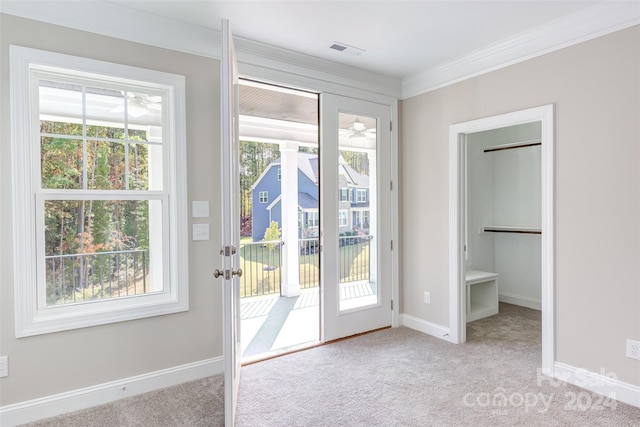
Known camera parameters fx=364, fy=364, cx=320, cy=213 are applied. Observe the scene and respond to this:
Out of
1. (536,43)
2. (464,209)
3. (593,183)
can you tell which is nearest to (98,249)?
(464,209)

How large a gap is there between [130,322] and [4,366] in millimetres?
669

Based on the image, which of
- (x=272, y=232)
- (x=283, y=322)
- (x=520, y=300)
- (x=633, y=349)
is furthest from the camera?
(x=272, y=232)

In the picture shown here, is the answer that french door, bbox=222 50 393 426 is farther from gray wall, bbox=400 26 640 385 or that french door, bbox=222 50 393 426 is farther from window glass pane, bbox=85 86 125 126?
window glass pane, bbox=85 86 125 126

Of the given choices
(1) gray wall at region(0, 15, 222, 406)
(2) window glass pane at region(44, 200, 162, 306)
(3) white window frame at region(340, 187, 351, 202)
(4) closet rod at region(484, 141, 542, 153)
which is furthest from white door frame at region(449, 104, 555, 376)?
(2) window glass pane at region(44, 200, 162, 306)

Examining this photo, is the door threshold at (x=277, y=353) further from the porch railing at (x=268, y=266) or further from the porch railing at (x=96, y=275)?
the porch railing at (x=268, y=266)

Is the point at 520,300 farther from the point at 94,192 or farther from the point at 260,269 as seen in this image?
the point at 94,192

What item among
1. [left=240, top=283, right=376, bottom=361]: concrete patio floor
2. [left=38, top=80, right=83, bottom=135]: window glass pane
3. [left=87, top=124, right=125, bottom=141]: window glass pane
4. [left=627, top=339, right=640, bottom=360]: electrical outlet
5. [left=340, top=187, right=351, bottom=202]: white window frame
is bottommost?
[left=240, top=283, right=376, bottom=361]: concrete patio floor

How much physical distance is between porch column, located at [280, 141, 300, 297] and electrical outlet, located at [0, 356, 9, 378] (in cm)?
361

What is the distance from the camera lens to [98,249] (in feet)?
8.14

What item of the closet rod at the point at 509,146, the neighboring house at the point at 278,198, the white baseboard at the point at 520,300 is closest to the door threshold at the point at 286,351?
the neighboring house at the point at 278,198

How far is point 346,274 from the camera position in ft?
11.8

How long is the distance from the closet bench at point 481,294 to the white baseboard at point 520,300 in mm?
584

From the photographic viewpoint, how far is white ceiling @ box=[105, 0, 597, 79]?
2.36 metres

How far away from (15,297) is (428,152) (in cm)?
341
